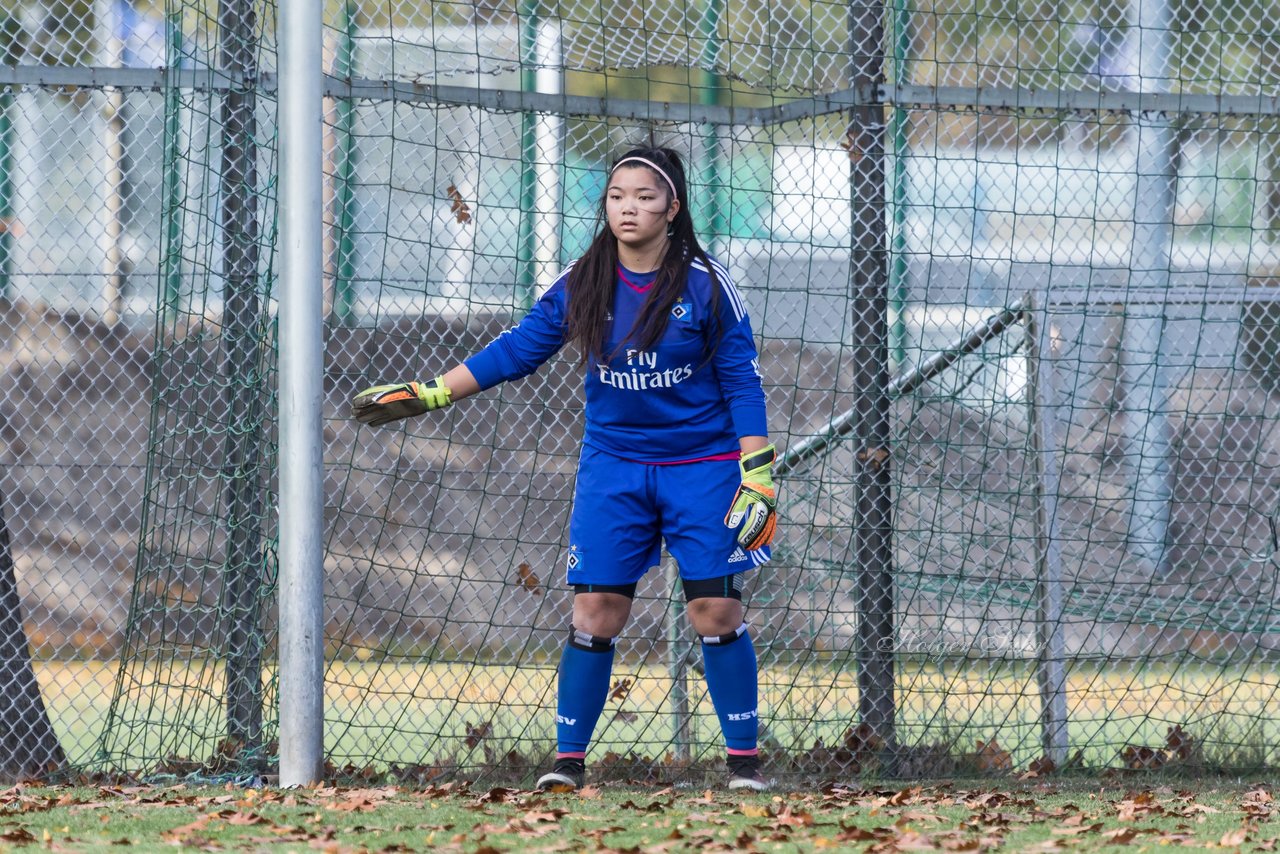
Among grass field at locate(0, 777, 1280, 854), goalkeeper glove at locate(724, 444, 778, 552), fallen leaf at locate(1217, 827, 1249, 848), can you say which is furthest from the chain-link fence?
fallen leaf at locate(1217, 827, 1249, 848)

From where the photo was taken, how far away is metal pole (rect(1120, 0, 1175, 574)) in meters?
5.87

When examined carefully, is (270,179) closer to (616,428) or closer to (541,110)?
(541,110)

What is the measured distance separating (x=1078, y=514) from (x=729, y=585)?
2.65m

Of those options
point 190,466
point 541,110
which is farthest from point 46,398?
point 541,110

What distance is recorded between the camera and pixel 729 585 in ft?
14.3

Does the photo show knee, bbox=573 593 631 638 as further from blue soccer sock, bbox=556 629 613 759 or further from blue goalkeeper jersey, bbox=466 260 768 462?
blue goalkeeper jersey, bbox=466 260 768 462

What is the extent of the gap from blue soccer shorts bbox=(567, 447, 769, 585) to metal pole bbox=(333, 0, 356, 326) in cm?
110

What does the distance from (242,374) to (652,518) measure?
1.60m

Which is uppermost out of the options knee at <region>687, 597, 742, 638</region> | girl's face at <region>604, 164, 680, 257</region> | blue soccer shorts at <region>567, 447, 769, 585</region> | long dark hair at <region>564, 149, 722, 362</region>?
girl's face at <region>604, 164, 680, 257</region>

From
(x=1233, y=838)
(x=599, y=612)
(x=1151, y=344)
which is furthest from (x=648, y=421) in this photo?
(x=1151, y=344)

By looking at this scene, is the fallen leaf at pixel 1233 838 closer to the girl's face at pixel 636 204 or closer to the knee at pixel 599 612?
the knee at pixel 599 612

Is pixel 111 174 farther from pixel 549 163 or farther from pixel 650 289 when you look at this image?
pixel 650 289

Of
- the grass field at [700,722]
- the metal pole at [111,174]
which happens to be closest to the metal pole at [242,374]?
the grass field at [700,722]

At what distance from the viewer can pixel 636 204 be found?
14.2 feet
